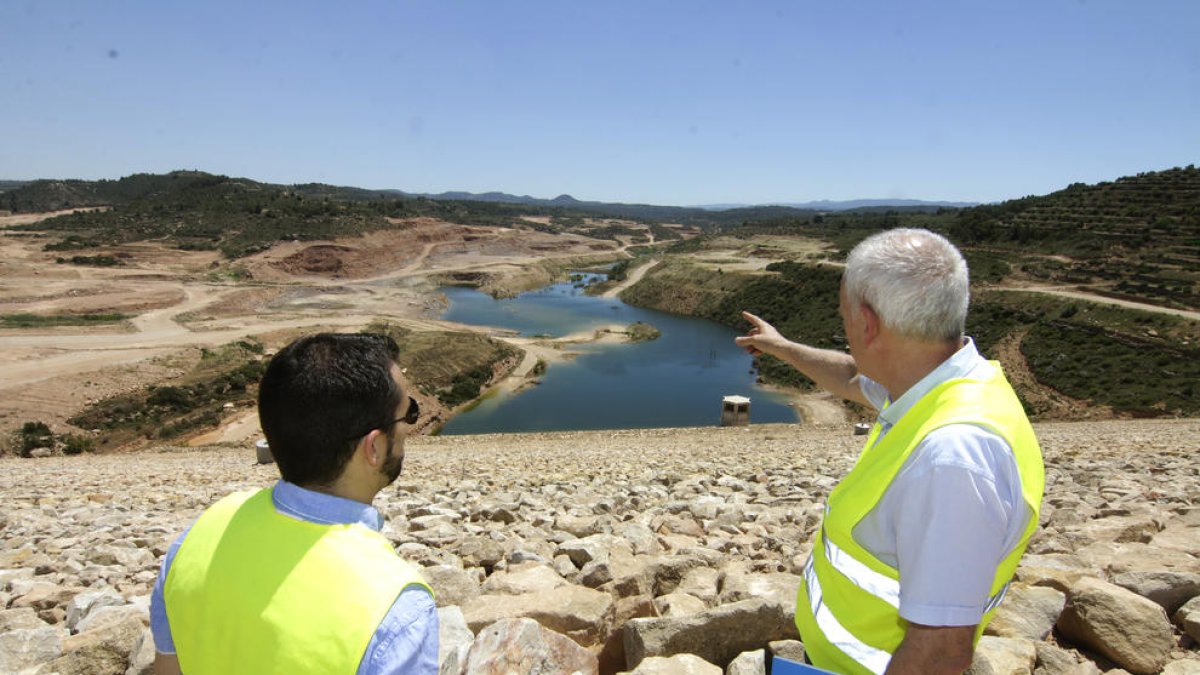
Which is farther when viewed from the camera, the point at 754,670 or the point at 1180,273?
the point at 1180,273

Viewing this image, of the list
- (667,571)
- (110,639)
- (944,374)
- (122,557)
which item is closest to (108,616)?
(110,639)

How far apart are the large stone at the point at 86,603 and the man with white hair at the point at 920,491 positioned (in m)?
4.03

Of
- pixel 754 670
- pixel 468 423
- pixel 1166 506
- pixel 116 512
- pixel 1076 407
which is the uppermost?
pixel 754 670

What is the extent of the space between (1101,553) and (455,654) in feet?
13.9

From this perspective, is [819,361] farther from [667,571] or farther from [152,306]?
[152,306]

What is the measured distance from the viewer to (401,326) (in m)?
46.0

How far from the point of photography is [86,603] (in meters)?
3.84

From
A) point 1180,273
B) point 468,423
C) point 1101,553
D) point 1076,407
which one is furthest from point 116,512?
point 1180,273

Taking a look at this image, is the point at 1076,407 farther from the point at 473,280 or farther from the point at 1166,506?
the point at 473,280

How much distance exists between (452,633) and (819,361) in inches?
93.6

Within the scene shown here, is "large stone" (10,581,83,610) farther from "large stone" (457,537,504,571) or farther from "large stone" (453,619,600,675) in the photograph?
"large stone" (453,619,600,675)

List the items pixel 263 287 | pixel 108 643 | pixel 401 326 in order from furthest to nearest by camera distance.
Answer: pixel 263 287, pixel 401 326, pixel 108 643

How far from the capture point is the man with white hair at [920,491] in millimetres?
1718

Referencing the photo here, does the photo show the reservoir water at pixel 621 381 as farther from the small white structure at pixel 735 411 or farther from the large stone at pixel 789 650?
the large stone at pixel 789 650
